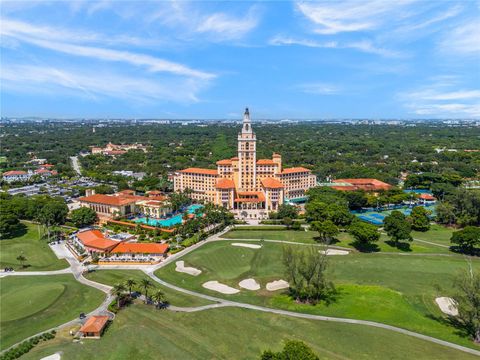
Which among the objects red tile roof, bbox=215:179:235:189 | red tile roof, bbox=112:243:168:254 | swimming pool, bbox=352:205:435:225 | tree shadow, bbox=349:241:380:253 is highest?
red tile roof, bbox=215:179:235:189

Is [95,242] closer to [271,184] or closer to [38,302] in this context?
[38,302]

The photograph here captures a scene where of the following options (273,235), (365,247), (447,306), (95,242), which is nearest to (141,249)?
(95,242)

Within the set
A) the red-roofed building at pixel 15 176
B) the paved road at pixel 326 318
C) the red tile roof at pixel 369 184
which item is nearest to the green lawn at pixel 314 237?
the paved road at pixel 326 318

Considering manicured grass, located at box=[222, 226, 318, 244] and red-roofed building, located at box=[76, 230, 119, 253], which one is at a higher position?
red-roofed building, located at box=[76, 230, 119, 253]

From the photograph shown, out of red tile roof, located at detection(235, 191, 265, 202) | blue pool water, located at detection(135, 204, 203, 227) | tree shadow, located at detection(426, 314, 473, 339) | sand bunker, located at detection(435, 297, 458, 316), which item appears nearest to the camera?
tree shadow, located at detection(426, 314, 473, 339)

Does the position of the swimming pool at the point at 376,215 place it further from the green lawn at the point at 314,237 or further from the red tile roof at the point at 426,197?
the green lawn at the point at 314,237

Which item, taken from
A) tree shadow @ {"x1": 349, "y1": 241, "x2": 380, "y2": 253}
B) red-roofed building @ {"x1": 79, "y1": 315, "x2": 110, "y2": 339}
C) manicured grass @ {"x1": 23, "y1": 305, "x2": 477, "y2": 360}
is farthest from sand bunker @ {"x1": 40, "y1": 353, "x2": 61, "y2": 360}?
tree shadow @ {"x1": 349, "y1": 241, "x2": 380, "y2": 253}

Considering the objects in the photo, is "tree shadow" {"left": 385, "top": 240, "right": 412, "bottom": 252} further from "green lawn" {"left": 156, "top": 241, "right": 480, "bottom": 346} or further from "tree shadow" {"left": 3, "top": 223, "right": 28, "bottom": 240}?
"tree shadow" {"left": 3, "top": 223, "right": 28, "bottom": 240}
